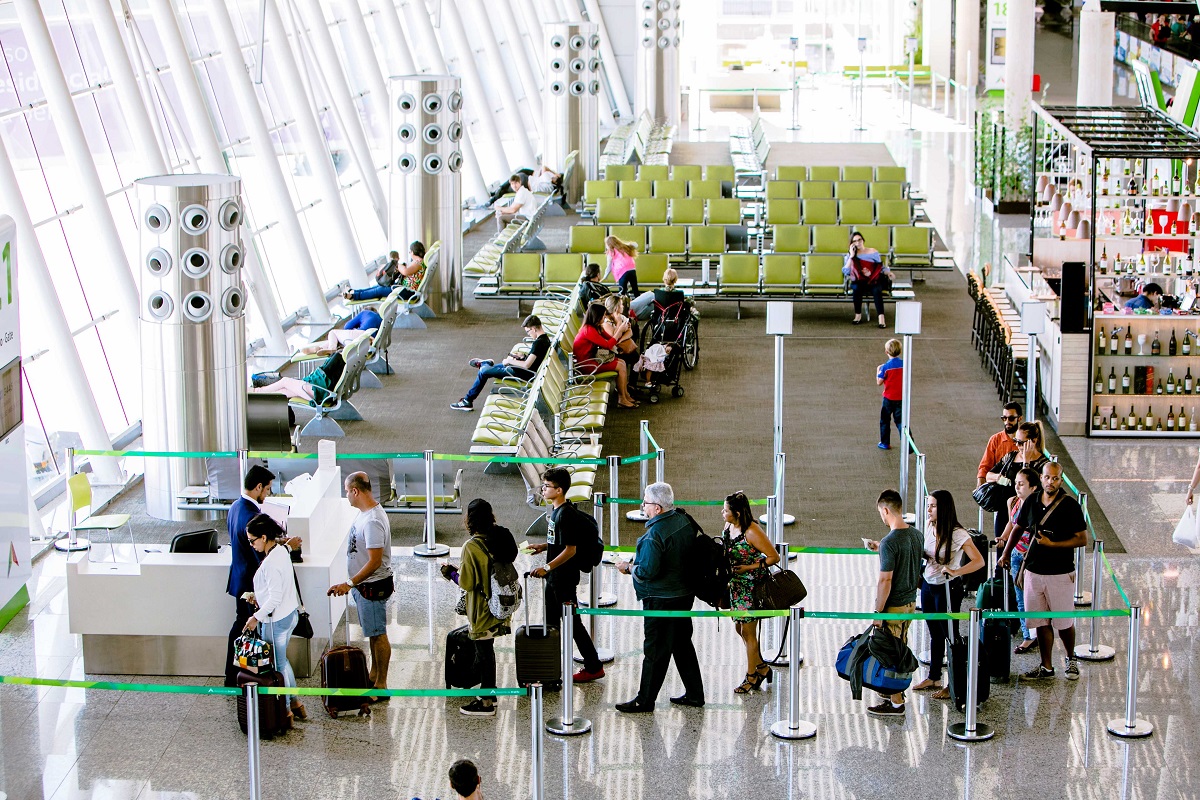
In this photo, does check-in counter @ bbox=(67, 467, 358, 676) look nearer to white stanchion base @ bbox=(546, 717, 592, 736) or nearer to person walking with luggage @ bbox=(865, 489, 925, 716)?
white stanchion base @ bbox=(546, 717, 592, 736)

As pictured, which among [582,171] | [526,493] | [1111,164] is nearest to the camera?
[526,493]

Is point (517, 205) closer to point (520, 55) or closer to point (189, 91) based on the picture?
point (189, 91)

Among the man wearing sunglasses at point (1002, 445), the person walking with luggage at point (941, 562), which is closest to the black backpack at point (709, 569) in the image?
the person walking with luggage at point (941, 562)

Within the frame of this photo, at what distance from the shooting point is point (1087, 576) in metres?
11.4

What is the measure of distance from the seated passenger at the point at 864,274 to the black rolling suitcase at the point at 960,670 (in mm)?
10679

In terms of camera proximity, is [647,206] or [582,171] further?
[582,171]

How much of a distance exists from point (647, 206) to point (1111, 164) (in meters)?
6.83

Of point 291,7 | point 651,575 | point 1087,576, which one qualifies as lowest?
point 1087,576

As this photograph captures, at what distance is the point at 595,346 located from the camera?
52.3 feet

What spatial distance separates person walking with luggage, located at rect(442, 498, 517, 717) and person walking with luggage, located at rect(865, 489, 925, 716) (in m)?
2.02

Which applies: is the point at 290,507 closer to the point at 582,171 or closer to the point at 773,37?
the point at 582,171

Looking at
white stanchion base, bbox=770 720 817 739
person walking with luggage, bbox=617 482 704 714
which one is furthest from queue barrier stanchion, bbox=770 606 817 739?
person walking with luggage, bbox=617 482 704 714

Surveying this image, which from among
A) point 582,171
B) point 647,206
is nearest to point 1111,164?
point 647,206

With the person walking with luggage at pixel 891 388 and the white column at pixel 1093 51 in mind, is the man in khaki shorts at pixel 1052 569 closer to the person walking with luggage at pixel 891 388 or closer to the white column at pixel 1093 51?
the person walking with luggage at pixel 891 388
